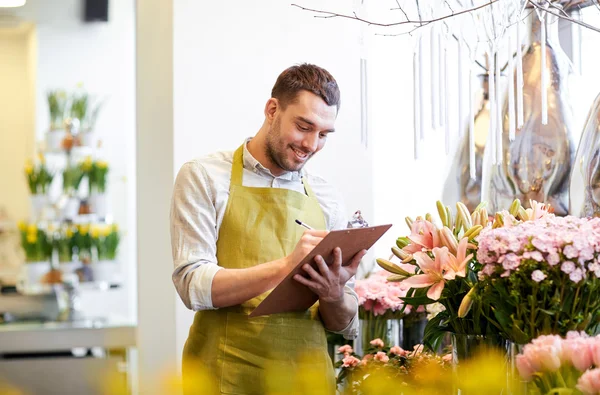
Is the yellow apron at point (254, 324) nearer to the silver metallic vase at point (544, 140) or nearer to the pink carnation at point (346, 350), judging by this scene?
the pink carnation at point (346, 350)

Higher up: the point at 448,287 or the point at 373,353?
the point at 448,287

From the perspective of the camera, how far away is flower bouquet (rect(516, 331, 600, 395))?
1.01 meters

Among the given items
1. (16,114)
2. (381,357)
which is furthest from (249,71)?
(16,114)

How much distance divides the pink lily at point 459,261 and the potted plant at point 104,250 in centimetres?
404

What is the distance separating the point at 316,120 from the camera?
196 centimetres

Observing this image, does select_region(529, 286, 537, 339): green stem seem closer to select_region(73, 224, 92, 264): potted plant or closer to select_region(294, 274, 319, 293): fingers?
select_region(294, 274, 319, 293): fingers

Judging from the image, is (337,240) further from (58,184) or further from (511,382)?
(58,184)

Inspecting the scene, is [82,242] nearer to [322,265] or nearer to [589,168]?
[322,265]

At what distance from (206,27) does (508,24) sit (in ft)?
5.24

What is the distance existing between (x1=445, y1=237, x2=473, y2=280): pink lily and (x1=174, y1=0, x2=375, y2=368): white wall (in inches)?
67.3

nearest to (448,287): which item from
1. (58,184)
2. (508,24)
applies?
(508,24)

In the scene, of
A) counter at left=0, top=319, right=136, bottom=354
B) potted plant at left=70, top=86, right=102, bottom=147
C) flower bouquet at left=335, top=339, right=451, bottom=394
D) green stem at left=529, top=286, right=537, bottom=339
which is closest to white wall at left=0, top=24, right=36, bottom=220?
potted plant at left=70, top=86, right=102, bottom=147

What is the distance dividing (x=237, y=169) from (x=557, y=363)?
1.17 meters

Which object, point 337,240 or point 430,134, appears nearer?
point 337,240
